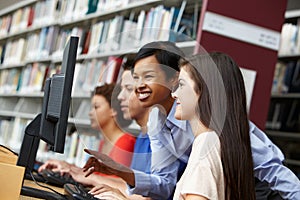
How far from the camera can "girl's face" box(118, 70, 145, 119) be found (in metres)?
1.38

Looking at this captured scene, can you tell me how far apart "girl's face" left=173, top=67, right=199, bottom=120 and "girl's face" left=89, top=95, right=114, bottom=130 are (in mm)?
226

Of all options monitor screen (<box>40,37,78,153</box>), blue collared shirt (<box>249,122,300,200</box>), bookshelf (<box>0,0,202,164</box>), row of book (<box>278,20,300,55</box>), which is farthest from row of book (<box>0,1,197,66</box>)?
row of book (<box>278,20,300,55</box>)

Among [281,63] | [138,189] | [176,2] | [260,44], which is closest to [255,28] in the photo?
[260,44]

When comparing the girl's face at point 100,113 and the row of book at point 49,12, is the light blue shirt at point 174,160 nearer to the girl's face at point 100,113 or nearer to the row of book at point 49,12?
the girl's face at point 100,113

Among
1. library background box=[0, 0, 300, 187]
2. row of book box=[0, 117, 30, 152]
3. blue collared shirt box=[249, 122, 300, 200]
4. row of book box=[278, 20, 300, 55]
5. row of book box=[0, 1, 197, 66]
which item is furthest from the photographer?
row of book box=[0, 117, 30, 152]

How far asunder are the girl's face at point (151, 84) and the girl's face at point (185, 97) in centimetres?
2

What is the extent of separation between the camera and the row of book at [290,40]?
4.14 m

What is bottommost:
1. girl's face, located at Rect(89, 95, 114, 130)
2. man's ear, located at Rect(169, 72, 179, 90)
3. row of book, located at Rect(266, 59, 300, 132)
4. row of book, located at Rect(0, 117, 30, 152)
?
row of book, located at Rect(0, 117, 30, 152)

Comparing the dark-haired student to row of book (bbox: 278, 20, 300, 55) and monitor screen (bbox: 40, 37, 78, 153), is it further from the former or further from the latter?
row of book (bbox: 278, 20, 300, 55)

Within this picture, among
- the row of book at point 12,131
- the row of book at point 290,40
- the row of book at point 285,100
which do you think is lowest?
the row of book at point 12,131

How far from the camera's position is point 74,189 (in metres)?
1.53

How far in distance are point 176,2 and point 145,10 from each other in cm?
41

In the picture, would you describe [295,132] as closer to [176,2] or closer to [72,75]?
[176,2]

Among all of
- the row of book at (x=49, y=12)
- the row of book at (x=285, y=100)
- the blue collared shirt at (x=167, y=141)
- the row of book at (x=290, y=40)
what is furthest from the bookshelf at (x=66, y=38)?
the row of book at (x=285, y=100)
